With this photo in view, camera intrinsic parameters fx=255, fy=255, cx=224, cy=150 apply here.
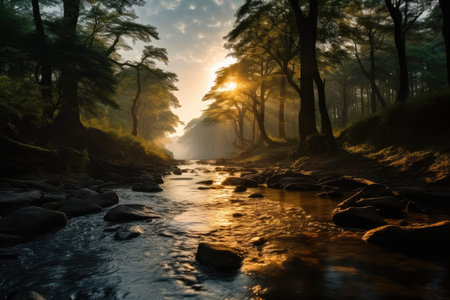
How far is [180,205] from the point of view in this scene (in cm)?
574

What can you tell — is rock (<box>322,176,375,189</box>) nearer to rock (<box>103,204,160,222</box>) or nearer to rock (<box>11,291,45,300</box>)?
rock (<box>103,204,160,222</box>)

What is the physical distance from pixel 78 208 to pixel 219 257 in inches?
132

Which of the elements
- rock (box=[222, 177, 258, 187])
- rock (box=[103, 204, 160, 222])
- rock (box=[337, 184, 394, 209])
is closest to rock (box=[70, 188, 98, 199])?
rock (box=[103, 204, 160, 222])

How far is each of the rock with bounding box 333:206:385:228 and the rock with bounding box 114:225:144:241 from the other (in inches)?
115

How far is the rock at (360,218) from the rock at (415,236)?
59cm

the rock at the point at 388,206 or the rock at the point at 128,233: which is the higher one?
the rock at the point at 388,206

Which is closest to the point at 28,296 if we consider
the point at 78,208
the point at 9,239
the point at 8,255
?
the point at 8,255

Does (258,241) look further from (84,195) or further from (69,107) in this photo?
(69,107)

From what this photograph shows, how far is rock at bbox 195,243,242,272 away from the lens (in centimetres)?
250

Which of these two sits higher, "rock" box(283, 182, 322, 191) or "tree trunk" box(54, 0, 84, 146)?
"tree trunk" box(54, 0, 84, 146)

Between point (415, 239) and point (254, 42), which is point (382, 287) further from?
point (254, 42)

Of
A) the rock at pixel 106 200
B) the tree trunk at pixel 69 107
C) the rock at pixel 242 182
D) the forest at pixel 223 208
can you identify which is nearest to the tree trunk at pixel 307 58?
the forest at pixel 223 208

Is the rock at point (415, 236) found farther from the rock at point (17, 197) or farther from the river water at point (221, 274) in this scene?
the rock at point (17, 197)

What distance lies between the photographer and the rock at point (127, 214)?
431 cm
